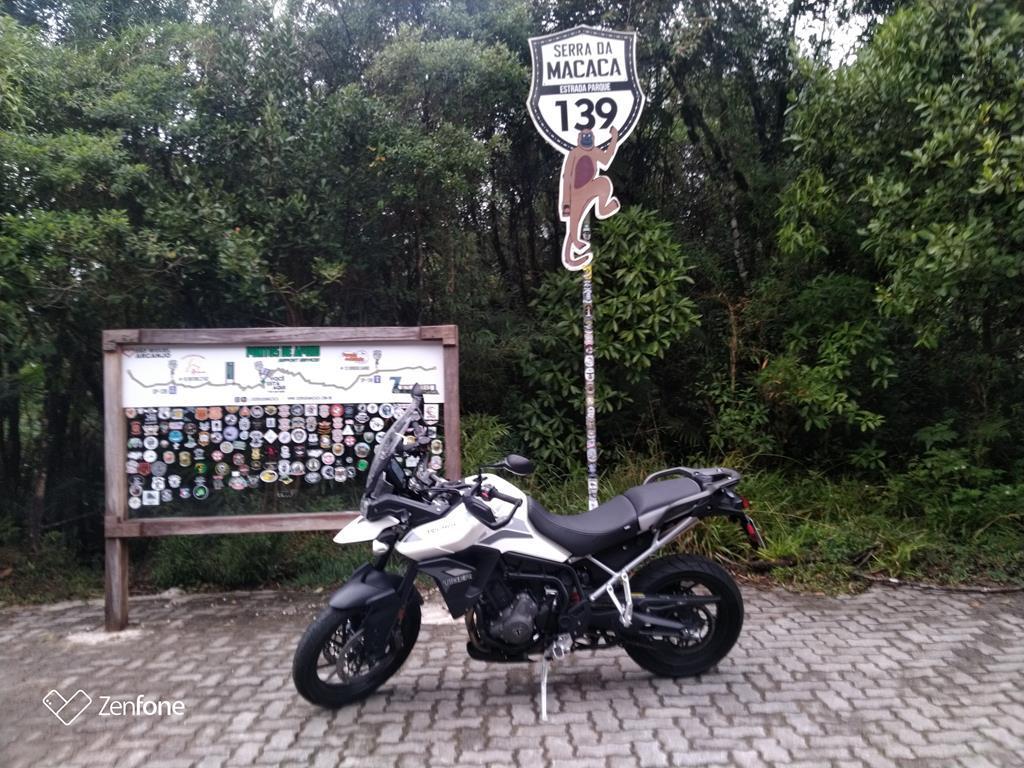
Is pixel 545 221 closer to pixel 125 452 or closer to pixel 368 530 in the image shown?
pixel 125 452

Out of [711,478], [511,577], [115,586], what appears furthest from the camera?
Answer: [115,586]

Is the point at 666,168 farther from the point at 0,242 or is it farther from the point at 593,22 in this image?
the point at 0,242

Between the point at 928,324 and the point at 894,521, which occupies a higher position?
the point at 928,324

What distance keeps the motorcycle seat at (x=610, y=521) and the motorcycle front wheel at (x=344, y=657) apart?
0.79m

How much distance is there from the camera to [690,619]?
4754mm

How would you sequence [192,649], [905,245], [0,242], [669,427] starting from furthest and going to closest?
1. [669,427]
2. [905,245]
3. [0,242]
4. [192,649]

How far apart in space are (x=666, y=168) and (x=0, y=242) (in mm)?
6097

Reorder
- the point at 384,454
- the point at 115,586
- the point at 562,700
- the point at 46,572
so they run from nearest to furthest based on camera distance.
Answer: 1. the point at 384,454
2. the point at 562,700
3. the point at 115,586
4. the point at 46,572

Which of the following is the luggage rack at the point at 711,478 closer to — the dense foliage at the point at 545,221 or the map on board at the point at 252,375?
the map on board at the point at 252,375

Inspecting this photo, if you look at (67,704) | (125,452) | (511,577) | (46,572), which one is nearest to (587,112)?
(511,577)

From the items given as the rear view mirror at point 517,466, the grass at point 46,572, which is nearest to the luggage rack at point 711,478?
the rear view mirror at point 517,466

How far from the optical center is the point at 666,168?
9281mm

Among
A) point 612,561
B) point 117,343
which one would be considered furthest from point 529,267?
point 612,561

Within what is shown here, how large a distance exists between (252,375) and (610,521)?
267cm
